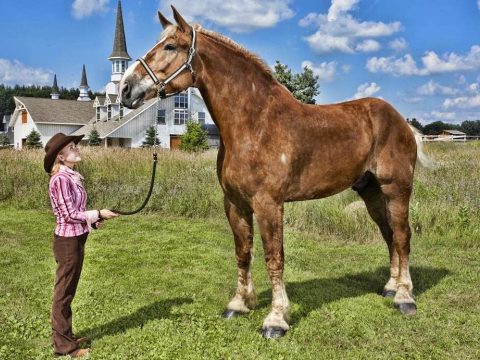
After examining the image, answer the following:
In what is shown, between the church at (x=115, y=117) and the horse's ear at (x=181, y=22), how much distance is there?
31.1 metres

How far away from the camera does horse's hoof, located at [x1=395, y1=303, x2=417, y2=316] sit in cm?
479

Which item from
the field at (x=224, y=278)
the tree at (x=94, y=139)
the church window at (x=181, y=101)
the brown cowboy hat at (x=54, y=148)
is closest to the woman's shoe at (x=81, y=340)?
the field at (x=224, y=278)

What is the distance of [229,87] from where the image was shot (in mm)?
4188

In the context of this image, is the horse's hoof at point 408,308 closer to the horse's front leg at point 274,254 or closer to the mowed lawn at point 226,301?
the mowed lawn at point 226,301

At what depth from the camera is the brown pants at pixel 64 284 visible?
12.0 ft

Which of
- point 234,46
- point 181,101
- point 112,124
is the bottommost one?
point 234,46

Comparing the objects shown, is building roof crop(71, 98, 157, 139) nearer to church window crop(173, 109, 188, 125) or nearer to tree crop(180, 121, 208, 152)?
church window crop(173, 109, 188, 125)

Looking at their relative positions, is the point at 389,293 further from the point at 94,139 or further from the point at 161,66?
the point at 94,139

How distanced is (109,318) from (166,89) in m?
2.31

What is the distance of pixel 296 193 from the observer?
14.4ft

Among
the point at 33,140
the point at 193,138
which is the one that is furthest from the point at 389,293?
the point at 33,140

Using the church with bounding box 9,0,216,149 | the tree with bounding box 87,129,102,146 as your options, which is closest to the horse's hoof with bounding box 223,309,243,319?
the church with bounding box 9,0,216,149

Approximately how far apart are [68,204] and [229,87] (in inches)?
65.2

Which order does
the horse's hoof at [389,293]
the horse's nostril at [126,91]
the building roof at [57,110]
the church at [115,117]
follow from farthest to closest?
the building roof at [57,110] < the church at [115,117] < the horse's hoof at [389,293] < the horse's nostril at [126,91]
